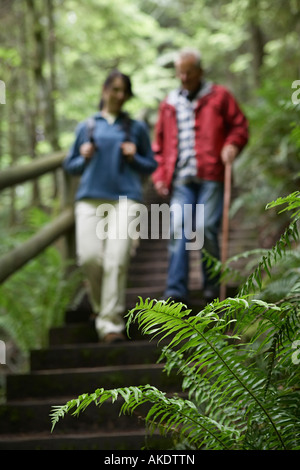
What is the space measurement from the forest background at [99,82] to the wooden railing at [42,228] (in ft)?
0.90

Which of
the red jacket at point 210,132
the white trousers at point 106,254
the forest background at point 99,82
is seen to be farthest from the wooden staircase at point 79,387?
the red jacket at point 210,132

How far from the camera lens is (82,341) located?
152 inches

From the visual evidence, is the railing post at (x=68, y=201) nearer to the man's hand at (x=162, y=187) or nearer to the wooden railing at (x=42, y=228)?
the wooden railing at (x=42, y=228)

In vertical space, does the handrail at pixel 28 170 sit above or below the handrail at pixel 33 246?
above

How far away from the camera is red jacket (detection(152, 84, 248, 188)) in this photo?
4.13 m

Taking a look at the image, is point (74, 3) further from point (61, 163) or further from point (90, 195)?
point (90, 195)

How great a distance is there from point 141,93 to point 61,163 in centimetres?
715

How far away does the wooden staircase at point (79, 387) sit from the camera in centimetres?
281

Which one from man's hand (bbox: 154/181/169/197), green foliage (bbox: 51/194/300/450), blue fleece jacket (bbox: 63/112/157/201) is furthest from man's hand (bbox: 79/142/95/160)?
green foliage (bbox: 51/194/300/450)

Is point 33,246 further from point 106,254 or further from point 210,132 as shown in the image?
point 210,132

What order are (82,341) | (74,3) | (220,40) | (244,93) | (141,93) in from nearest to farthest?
(82,341)
(74,3)
(141,93)
(220,40)
(244,93)

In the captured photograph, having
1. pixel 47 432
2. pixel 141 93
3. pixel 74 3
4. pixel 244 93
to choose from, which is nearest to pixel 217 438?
pixel 47 432

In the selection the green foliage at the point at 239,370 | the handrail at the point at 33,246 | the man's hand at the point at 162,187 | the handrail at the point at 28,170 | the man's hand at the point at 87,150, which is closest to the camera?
the green foliage at the point at 239,370
